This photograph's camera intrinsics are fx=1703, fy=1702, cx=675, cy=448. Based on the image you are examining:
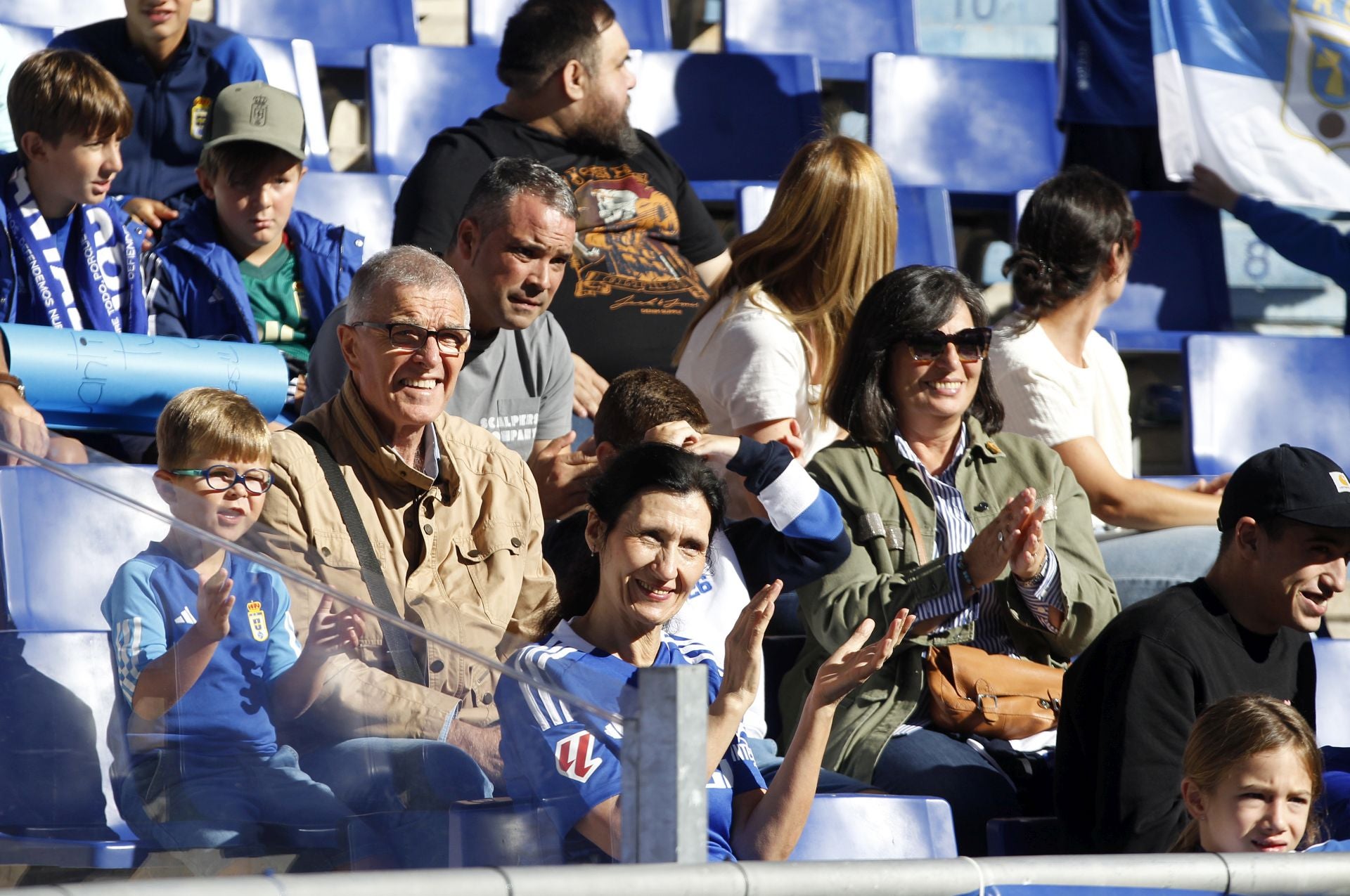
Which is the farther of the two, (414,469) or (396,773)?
(414,469)

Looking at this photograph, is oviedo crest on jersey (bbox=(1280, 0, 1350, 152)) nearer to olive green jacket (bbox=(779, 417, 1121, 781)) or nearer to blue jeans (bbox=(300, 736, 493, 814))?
olive green jacket (bbox=(779, 417, 1121, 781))

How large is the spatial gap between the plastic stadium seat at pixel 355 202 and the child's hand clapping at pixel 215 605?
2802mm

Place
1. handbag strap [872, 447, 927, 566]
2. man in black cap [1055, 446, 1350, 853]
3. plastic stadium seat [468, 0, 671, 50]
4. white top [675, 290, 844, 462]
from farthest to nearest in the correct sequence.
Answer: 1. plastic stadium seat [468, 0, 671, 50]
2. white top [675, 290, 844, 462]
3. handbag strap [872, 447, 927, 566]
4. man in black cap [1055, 446, 1350, 853]

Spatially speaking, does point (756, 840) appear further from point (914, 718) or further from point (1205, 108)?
point (1205, 108)

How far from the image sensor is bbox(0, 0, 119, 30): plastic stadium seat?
4.64 meters

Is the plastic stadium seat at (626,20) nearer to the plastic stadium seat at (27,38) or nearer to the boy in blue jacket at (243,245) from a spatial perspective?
the plastic stadium seat at (27,38)

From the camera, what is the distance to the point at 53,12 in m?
4.65

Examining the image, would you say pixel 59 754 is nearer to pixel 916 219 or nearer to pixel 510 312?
pixel 510 312

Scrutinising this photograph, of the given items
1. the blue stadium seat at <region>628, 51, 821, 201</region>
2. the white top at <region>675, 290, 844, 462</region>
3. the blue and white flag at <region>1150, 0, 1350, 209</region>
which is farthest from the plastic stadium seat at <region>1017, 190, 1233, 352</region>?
the white top at <region>675, 290, 844, 462</region>

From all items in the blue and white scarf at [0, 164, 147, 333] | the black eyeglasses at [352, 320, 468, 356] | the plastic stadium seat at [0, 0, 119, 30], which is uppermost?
the plastic stadium seat at [0, 0, 119, 30]

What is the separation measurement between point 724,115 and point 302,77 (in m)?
1.19

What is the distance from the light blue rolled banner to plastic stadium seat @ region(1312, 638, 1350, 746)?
6.13ft

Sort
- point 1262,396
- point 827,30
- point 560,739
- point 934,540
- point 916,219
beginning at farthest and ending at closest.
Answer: point 827,30
point 916,219
point 1262,396
point 934,540
point 560,739

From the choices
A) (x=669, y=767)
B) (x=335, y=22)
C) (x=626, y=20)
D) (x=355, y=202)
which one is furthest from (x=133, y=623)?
(x=626, y=20)
